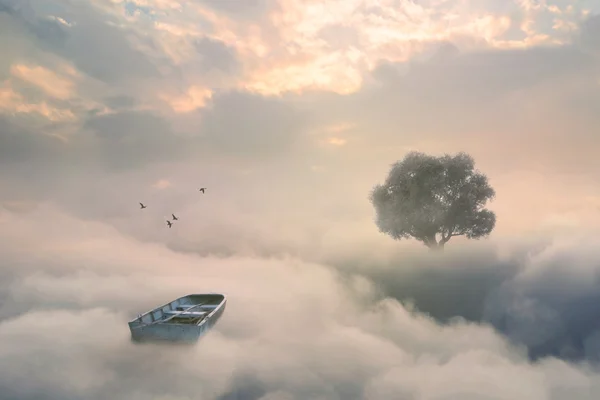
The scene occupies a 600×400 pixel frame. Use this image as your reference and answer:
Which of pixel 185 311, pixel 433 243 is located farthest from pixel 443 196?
pixel 185 311

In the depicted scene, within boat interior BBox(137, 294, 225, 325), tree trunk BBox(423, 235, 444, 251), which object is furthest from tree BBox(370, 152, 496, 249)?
boat interior BBox(137, 294, 225, 325)

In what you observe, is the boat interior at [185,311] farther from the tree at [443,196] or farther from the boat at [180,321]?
the tree at [443,196]

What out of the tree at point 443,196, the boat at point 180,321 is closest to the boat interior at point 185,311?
the boat at point 180,321

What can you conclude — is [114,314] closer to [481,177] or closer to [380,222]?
[380,222]

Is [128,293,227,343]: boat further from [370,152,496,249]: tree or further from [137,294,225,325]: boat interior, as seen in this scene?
[370,152,496,249]: tree

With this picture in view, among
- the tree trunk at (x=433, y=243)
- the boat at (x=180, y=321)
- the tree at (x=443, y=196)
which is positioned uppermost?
the tree at (x=443, y=196)

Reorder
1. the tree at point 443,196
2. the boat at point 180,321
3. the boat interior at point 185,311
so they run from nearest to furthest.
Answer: the boat at point 180,321 → the boat interior at point 185,311 → the tree at point 443,196
